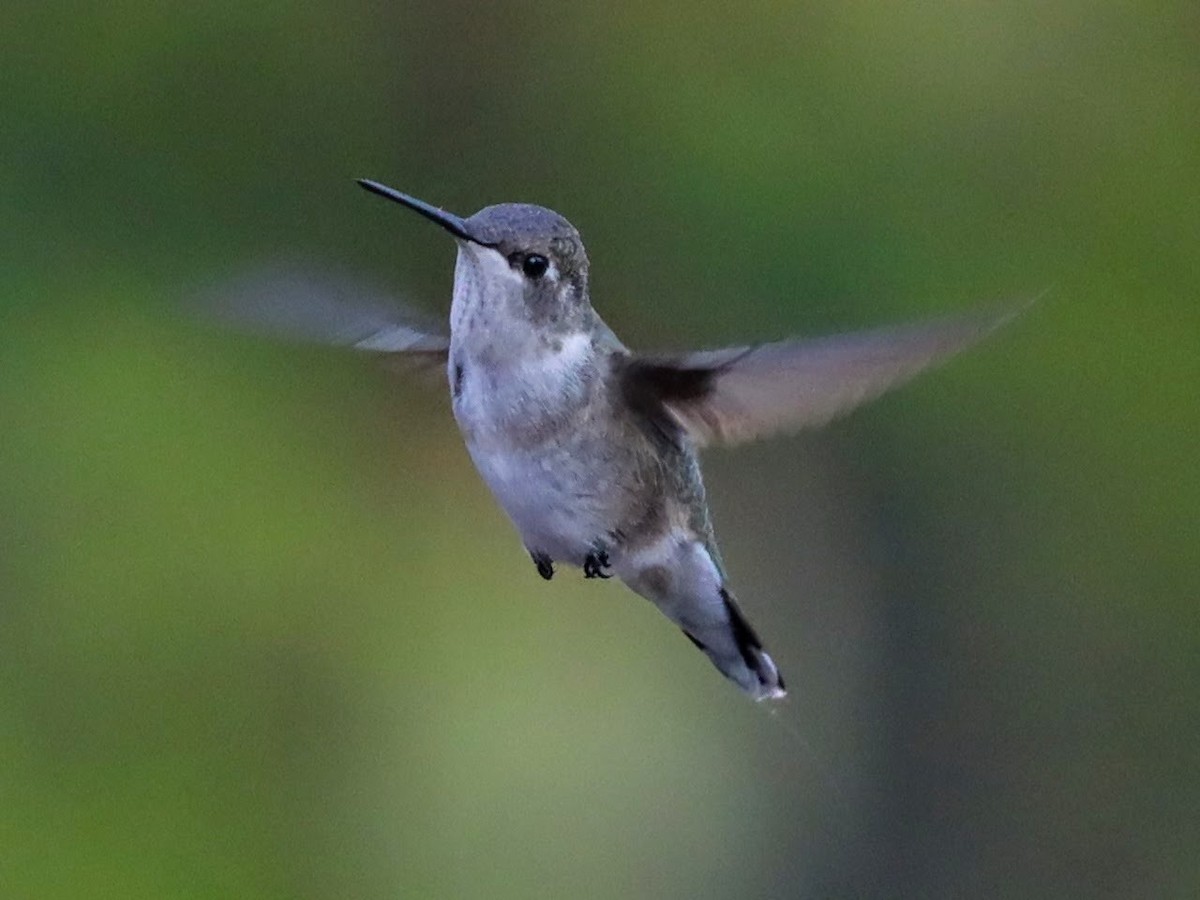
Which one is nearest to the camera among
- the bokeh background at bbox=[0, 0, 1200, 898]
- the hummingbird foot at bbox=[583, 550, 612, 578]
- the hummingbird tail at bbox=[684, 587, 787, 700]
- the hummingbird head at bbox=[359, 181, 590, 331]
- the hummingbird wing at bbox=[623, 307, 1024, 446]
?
the hummingbird wing at bbox=[623, 307, 1024, 446]

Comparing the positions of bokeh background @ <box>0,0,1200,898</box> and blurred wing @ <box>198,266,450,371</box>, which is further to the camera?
bokeh background @ <box>0,0,1200,898</box>

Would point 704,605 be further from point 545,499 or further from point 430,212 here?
point 430,212

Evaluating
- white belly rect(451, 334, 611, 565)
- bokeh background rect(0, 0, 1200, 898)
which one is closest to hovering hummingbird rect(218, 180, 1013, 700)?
white belly rect(451, 334, 611, 565)

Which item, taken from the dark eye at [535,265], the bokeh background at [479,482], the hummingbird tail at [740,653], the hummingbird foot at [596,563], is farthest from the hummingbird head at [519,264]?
the bokeh background at [479,482]

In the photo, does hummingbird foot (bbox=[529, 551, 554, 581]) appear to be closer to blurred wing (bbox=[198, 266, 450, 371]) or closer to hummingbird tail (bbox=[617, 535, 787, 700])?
hummingbird tail (bbox=[617, 535, 787, 700])

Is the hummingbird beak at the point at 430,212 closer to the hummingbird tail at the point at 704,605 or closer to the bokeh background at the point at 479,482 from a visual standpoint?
the hummingbird tail at the point at 704,605

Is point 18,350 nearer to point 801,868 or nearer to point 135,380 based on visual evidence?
point 135,380

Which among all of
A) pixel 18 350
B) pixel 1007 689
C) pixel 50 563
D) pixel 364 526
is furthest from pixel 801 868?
pixel 18 350

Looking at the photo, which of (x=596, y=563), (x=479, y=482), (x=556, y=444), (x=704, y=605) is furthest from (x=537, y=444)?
(x=479, y=482)
